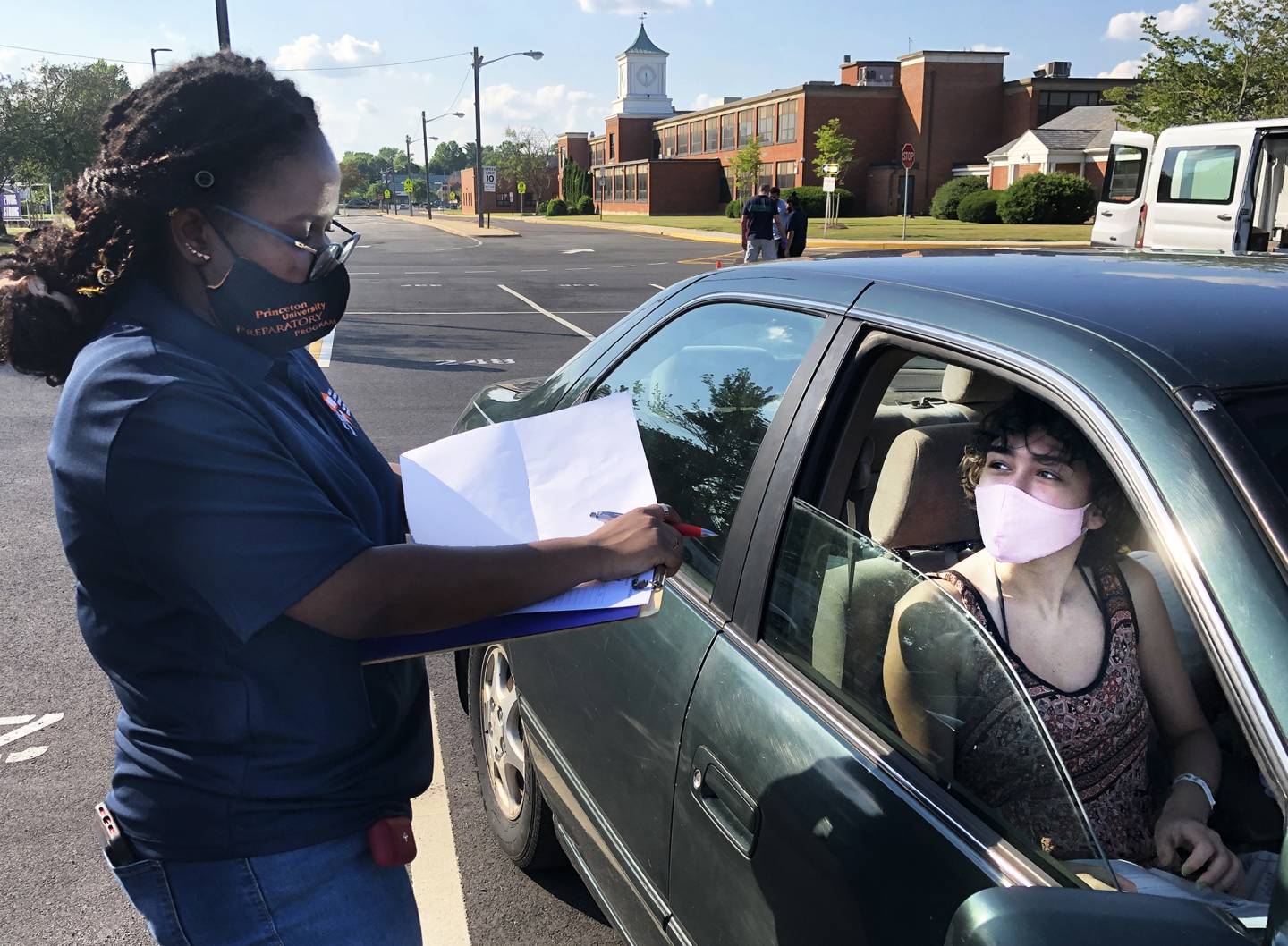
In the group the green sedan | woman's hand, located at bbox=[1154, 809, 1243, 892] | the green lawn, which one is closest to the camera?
the green sedan

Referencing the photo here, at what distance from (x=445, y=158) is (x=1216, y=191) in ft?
612

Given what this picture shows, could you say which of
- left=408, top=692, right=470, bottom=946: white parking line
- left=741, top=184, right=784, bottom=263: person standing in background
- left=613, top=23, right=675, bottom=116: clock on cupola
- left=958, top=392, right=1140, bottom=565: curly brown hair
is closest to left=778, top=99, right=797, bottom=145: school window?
left=613, top=23, right=675, bottom=116: clock on cupola

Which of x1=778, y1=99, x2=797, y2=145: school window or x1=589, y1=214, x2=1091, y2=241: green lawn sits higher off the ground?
x1=778, y1=99, x2=797, y2=145: school window

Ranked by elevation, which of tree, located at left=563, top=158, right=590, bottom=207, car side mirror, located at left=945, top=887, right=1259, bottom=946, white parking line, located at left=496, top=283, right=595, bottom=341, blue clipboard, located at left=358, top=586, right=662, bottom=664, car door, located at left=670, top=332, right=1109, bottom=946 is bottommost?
white parking line, located at left=496, top=283, right=595, bottom=341

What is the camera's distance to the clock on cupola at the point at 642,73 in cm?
9912

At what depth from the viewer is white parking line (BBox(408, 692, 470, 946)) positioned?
118 inches

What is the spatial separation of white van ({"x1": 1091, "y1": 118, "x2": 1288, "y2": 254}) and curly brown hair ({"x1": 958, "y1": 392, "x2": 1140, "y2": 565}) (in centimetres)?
1358

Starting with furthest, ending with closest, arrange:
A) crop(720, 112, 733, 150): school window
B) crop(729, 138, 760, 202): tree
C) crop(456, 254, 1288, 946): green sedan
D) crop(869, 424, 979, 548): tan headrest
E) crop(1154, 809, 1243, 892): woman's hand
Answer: crop(720, 112, 733, 150): school window < crop(729, 138, 760, 202): tree < crop(869, 424, 979, 548): tan headrest < crop(1154, 809, 1243, 892): woman's hand < crop(456, 254, 1288, 946): green sedan

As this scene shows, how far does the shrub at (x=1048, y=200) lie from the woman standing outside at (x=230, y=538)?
4415 centimetres

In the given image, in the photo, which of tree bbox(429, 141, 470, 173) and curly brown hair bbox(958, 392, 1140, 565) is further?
tree bbox(429, 141, 470, 173)

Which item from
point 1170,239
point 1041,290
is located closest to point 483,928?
point 1041,290

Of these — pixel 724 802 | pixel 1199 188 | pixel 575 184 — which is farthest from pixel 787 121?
pixel 724 802

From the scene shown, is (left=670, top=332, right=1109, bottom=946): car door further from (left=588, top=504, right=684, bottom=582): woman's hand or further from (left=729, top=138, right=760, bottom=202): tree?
(left=729, top=138, right=760, bottom=202): tree

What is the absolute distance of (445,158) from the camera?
622 ft
